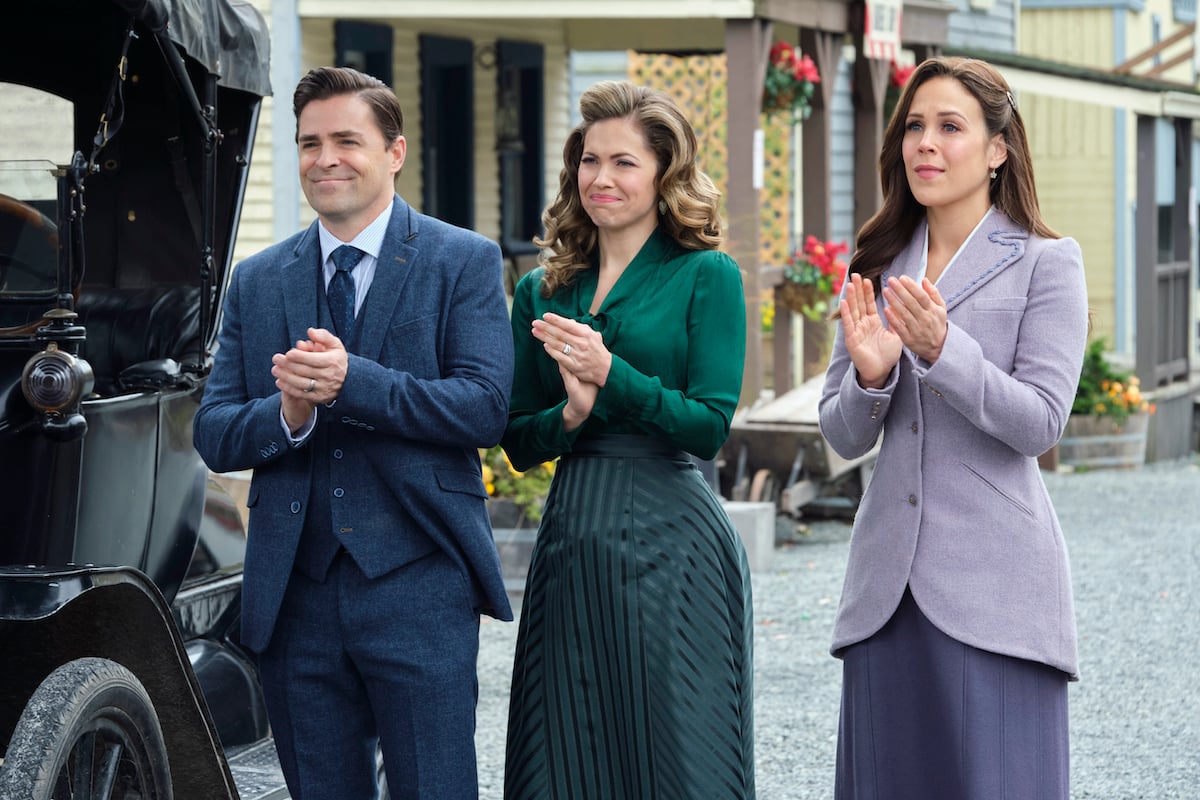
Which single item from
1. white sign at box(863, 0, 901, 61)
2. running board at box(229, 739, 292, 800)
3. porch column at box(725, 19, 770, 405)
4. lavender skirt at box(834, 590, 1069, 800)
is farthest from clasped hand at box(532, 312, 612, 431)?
white sign at box(863, 0, 901, 61)

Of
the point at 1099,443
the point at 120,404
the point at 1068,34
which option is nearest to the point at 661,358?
the point at 120,404

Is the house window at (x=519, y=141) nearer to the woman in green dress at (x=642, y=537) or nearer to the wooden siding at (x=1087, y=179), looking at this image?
the wooden siding at (x=1087, y=179)

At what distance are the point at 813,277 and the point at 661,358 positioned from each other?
863 cm

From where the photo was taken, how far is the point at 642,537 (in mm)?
3584

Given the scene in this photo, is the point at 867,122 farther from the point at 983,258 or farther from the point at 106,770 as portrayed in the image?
the point at 106,770

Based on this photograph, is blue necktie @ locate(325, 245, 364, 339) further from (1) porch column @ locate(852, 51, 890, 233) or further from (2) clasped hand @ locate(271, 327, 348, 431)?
(1) porch column @ locate(852, 51, 890, 233)

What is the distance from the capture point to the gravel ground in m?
5.89

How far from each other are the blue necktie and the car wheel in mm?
793

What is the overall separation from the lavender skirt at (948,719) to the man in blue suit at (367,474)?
0.78 m

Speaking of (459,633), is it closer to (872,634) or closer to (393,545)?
(393,545)

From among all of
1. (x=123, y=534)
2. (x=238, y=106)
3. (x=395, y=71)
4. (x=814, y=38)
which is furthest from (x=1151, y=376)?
(x=123, y=534)

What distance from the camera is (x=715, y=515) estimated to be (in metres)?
3.66

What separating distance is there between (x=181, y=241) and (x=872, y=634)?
2.49 meters

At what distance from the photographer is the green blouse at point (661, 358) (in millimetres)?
3477
